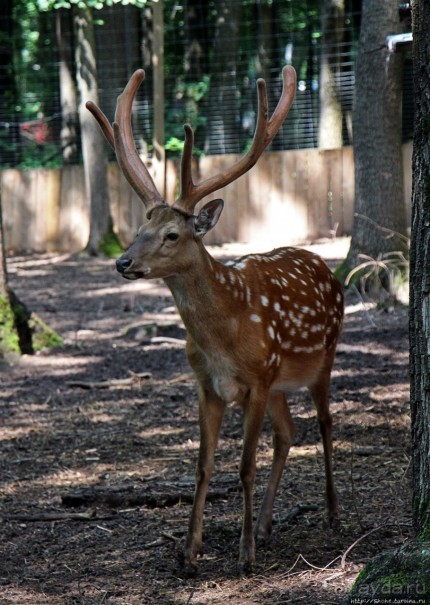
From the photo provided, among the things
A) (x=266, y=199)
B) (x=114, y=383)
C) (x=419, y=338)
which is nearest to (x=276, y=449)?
(x=419, y=338)

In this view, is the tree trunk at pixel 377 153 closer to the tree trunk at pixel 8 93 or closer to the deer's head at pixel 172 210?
the deer's head at pixel 172 210

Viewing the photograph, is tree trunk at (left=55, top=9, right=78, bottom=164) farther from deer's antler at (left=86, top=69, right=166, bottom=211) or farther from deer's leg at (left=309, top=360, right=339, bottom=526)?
deer's leg at (left=309, top=360, right=339, bottom=526)

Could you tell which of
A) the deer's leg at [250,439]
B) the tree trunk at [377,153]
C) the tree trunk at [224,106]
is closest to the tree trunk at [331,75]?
the tree trunk at [224,106]

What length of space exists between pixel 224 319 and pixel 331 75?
41.8 feet

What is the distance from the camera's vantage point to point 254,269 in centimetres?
491

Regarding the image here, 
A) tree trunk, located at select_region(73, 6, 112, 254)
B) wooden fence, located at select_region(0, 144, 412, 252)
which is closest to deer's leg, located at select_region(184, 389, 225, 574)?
tree trunk, located at select_region(73, 6, 112, 254)

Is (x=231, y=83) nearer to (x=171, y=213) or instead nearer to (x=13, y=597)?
(x=171, y=213)

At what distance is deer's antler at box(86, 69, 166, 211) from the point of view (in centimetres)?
471

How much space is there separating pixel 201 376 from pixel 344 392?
9.44 ft

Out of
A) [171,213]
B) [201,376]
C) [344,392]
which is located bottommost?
[344,392]

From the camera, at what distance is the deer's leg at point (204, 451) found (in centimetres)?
442

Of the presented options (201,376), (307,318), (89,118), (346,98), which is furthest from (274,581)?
(346,98)

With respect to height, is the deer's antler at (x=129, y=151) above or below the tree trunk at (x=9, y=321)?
above

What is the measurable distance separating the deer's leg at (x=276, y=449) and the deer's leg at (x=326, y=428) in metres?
0.18
